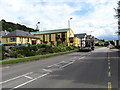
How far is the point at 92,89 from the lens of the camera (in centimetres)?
701


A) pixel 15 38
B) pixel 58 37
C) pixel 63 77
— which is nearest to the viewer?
pixel 63 77

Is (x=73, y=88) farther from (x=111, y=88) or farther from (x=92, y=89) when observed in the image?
(x=111, y=88)

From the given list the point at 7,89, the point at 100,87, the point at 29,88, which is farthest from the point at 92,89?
the point at 7,89

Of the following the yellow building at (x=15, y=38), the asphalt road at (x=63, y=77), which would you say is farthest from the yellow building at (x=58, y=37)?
the asphalt road at (x=63, y=77)

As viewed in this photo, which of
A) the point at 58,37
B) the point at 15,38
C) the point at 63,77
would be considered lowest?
the point at 63,77

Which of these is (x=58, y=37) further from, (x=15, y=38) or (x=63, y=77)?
(x=63, y=77)

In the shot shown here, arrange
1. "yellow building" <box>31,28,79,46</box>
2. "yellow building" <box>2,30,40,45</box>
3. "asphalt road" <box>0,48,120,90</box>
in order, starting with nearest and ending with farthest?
"asphalt road" <box>0,48,120,90</box>
"yellow building" <box>2,30,40,45</box>
"yellow building" <box>31,28,79,46</box>

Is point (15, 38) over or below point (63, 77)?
over

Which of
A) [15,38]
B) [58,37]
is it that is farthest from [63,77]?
[58,37]

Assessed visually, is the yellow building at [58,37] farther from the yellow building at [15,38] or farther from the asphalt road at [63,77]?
the asphalt road at [63,77]

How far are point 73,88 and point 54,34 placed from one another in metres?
70.2

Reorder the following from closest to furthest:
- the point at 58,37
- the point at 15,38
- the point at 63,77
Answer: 1. the point at 63,77
2. the point at 15,38
3. the point at 58,37

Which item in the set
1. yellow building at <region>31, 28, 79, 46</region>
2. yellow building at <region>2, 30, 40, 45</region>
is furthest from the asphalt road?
yellow building at <region>31, 28, 79, 46</region>

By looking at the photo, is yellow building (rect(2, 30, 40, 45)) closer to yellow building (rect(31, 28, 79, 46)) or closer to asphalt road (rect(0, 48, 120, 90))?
yellow building (rect(31, 28, 79, 46))
